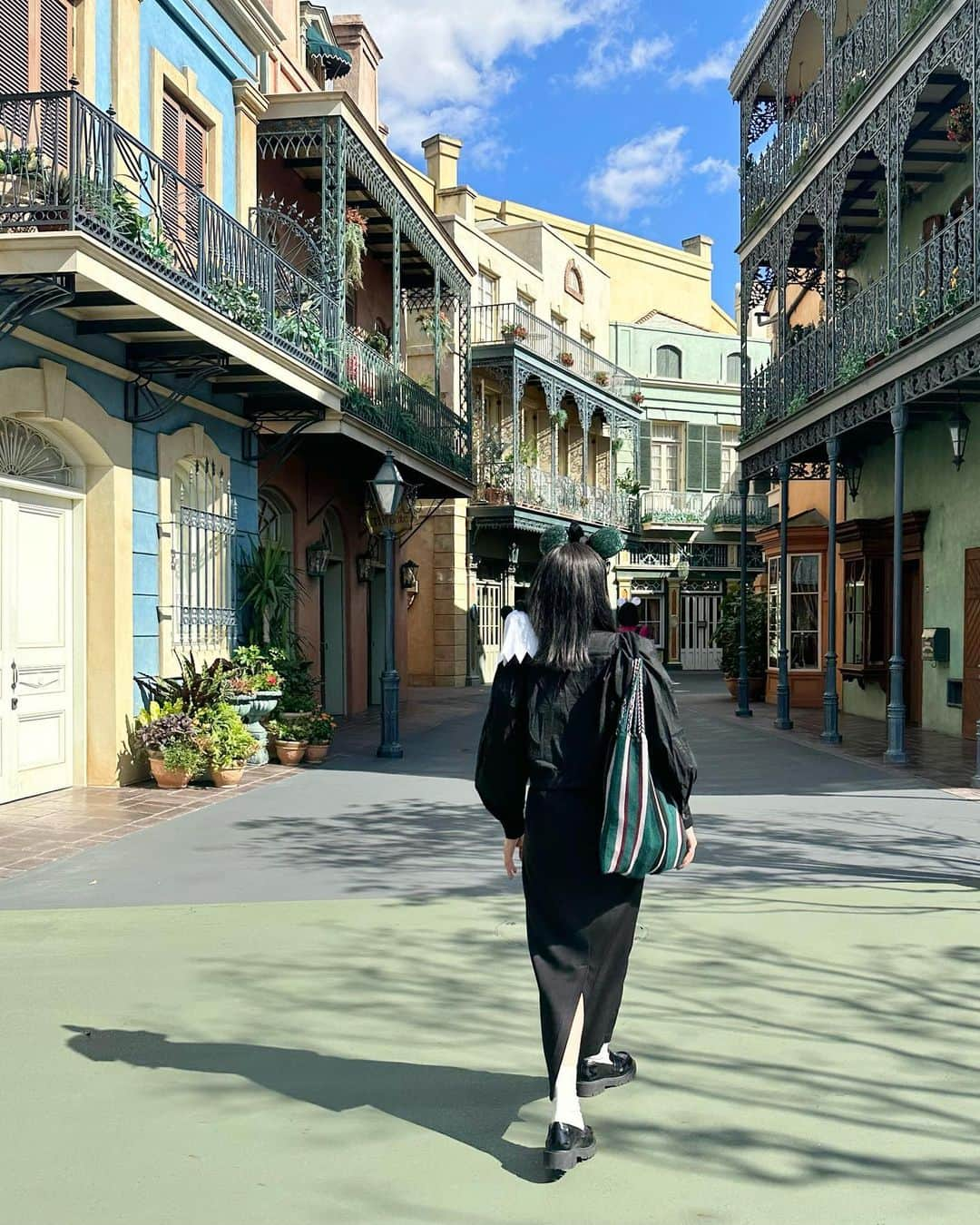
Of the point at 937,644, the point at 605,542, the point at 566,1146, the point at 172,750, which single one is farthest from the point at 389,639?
the point at 566,1146

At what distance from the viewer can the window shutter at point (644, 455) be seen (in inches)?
1431

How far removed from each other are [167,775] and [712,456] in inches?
1152

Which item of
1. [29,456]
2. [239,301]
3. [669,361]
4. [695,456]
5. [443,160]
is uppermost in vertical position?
[443,160]

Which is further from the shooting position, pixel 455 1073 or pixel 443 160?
pixel 443 160

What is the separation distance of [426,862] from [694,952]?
2406 millimetres

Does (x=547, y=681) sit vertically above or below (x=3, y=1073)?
above

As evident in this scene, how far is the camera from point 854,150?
14.4 metres

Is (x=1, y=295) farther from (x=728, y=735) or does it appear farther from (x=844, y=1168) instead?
(x=728, y=735)

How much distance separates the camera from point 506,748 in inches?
138

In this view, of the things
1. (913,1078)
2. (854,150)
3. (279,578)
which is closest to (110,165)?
(279,578)

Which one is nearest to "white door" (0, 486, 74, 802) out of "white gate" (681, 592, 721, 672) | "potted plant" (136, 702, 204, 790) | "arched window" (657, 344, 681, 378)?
"potted plant" (136, 702, 204, 790)

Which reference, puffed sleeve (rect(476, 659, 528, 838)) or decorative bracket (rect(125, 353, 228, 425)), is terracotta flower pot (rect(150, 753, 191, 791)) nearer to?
decorative bracket (rect(125, 353, 228, 425))

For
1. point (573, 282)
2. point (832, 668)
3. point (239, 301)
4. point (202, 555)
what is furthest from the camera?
point (573, 282)

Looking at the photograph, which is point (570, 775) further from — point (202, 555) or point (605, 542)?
point (202, 555)
